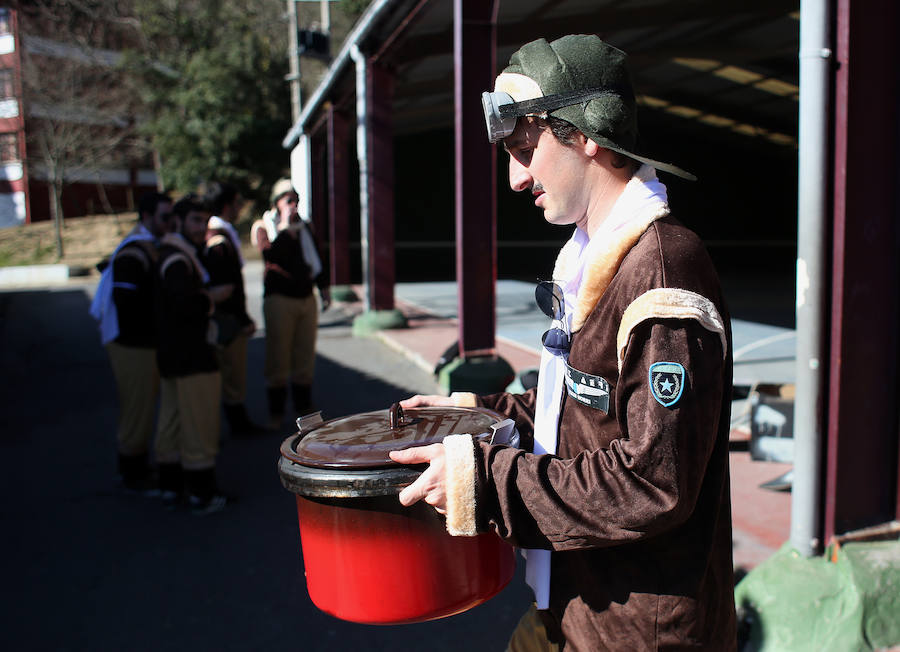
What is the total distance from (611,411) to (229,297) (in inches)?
180

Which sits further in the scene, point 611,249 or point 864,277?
point 864,277

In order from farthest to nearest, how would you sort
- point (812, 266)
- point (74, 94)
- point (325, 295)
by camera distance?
point (74, 94) < point (325, 295) < point (812, 266)

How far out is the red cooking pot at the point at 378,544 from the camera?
138 centimetres

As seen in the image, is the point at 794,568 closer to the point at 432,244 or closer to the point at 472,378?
the point at 472,378

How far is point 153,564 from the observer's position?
3742 millimetres

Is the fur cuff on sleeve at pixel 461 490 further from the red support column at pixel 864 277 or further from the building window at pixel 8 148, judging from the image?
the building window at pixel 8 148

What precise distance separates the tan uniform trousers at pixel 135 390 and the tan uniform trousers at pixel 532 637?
3.53 meters

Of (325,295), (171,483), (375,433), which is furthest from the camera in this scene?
(325,295)

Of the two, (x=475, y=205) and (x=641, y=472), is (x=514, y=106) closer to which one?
(x=641, y=472)

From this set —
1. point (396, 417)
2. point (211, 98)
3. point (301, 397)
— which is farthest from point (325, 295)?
point (211, 98)

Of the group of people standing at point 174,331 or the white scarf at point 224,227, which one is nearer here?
the group of people standing at point 174,331

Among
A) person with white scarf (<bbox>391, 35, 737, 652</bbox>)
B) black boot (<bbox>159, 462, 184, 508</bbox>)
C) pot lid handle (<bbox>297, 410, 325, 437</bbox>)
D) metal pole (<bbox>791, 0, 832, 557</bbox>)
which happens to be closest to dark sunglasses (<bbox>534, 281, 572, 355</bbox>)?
person with white scarf (<bbox>391, 35, 737, 652</bbox>)

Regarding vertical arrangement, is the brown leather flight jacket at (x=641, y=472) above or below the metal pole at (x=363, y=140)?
below

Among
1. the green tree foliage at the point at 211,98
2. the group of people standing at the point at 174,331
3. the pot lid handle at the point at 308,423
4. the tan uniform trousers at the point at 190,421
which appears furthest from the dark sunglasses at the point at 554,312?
the green tree foliage at the point at 211,98
